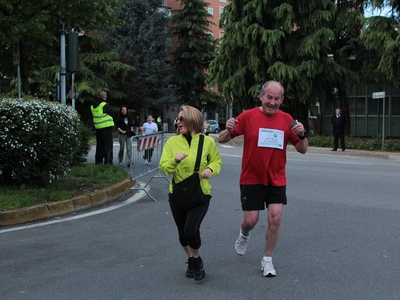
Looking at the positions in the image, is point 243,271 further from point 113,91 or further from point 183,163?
point 113,91

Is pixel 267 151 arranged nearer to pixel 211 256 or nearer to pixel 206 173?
pixel 206 173

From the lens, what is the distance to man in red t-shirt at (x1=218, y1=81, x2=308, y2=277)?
4.32 m

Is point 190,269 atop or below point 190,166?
below

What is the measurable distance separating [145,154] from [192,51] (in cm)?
4225

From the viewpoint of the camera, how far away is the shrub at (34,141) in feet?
24.0

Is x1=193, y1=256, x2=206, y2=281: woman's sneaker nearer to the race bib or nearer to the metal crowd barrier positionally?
the race bib

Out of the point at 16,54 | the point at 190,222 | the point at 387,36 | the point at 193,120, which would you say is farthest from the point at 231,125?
the point at 387,36

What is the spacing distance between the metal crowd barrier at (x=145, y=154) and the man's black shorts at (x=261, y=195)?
5.11 m

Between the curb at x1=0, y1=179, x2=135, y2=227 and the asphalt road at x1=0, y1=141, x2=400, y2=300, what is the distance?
1.06 ft

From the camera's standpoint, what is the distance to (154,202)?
27.1 feet

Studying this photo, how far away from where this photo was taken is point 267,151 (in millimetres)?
4344

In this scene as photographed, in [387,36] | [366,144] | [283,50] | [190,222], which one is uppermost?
[283,50]

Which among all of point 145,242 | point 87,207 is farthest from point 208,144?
point 87,207

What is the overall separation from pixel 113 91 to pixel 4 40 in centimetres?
2810
